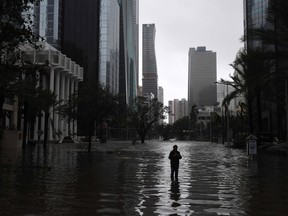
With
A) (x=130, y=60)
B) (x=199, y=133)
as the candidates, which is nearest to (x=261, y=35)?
(x=199, y=133)

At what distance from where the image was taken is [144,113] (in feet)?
288

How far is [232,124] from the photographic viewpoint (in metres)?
103

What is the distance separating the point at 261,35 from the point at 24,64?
1532 centimetres

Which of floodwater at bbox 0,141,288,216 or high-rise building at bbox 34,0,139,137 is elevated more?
high-rise building at bbox 34,0,139,137

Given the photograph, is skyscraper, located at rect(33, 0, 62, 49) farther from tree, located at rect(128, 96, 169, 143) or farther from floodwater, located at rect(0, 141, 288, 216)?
floodwater, located at rect(0, 141, 288, 216)

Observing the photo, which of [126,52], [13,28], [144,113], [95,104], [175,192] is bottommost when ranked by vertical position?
[175,192]

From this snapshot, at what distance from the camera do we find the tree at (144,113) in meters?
88.1

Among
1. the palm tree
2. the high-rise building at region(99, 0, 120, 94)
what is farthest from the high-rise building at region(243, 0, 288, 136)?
the high-rise building at region(99, 0, 120, 94)

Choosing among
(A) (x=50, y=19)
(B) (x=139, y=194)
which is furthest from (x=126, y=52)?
(B) (x=139, y=194)

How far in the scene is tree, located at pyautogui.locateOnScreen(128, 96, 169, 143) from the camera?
88.1 m

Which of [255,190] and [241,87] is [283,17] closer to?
[255,190]

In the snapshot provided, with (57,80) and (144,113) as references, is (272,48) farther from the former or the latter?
(57,80)

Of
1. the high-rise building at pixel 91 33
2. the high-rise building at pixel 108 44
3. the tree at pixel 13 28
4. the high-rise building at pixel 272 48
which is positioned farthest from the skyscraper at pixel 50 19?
the tree at pixel 13 28

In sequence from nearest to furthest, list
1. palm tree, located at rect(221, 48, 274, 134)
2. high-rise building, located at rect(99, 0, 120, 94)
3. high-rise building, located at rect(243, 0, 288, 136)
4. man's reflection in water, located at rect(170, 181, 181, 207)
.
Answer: man's reflection in water, located at rect(170, 181, 181, 207) → high-rise building, located at rect(243, 0, 288, 136) → palm tree, located at rect(221, 48, 274, 134) → high-rise building, located at rect(99, 0, 120, 94)
